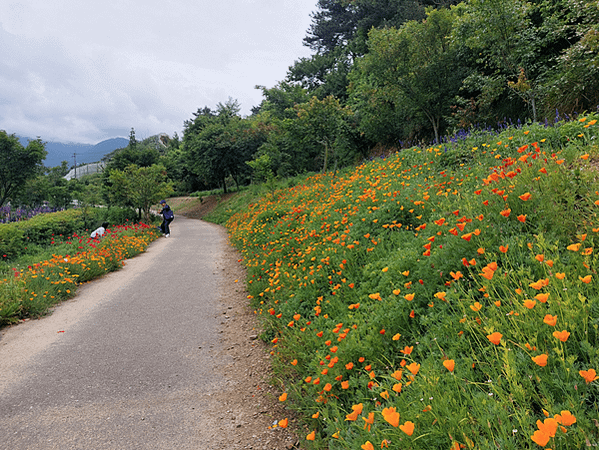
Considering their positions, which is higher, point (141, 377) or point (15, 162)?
point (15, 162)

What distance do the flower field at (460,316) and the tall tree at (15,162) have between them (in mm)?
22720

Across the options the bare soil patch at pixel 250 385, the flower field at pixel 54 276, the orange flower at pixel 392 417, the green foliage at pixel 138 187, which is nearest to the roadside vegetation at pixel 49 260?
the flower field at pixel 54 276

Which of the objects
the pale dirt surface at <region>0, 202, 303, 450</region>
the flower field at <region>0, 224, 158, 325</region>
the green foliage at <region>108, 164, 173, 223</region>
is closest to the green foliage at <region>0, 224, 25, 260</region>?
the flower field at <region>0, 224, 158, 325</region>

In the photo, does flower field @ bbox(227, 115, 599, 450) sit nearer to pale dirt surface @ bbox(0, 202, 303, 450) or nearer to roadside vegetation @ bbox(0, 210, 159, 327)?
pale dirt surface @ bbox(0, 202, 303, 450)

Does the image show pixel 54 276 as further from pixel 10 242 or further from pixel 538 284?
pixel 538 284

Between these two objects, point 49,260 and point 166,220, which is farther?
point 166,220

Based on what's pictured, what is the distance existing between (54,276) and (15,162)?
61.8ft

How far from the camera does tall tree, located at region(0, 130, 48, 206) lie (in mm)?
19047

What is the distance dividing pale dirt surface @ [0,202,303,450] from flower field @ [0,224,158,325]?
1.09ft

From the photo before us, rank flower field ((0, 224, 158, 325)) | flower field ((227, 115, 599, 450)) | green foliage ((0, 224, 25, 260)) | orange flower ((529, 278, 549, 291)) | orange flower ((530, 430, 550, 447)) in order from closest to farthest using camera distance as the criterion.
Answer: orange flower ((530, 430, 550, 447)), flower field ((227, 115, 599, 450)), orange flower ((529, 278, 549, 291)), flower field ((0, 224, 158, 325)), green foliage ((0, 224, 25, 260))

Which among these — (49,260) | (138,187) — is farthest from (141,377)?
(138,187)

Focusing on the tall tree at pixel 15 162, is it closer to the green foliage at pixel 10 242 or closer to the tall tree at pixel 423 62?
the green foliage at pixel 10 242

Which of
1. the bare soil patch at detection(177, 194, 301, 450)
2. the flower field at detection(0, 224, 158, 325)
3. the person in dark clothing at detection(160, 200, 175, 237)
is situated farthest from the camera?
the person in dark clothing at detection(160, 200, 175, 237)

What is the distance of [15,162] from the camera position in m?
19.3
